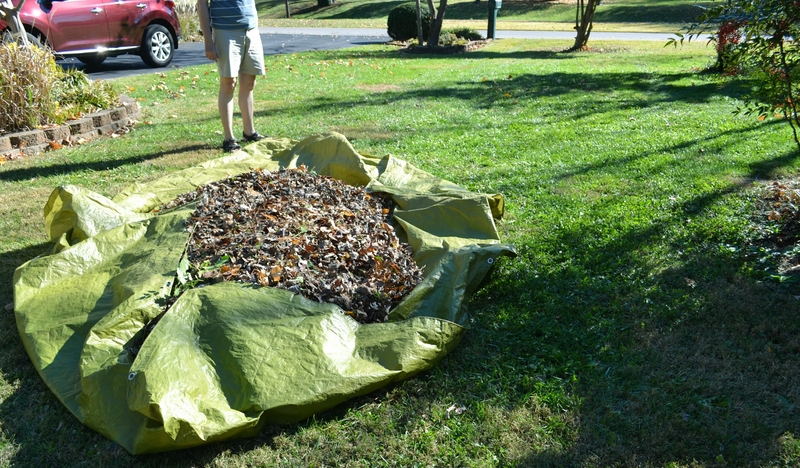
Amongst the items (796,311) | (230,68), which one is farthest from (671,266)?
(230,68)

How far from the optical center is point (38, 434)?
8.20 ft

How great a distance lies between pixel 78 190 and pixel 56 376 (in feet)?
5.30

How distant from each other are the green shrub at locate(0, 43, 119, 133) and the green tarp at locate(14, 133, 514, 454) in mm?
3209

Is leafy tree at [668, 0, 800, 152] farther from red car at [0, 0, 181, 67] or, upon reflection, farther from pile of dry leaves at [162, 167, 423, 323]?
red car at [0, 0, 181, 67]

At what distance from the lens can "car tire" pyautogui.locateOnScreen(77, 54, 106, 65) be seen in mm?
11586

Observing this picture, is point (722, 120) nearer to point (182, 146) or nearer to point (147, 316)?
point (182, 146)

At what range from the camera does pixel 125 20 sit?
1128 centimetres

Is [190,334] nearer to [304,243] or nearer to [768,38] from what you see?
[304,243]

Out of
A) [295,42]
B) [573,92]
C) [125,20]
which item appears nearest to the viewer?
[573,92]

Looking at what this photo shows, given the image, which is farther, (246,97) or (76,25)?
(76,25)

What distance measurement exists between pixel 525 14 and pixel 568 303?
85.4 feet

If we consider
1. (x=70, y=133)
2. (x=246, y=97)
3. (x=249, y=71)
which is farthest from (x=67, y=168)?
(x=249, y=71)

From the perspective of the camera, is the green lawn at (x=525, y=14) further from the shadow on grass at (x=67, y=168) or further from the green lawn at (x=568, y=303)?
the shadow on grass at (x=67, y=168)

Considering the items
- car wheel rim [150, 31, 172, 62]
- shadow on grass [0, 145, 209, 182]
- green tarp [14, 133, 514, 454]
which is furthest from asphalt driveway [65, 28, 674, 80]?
green tarp [14, 133, 514, 454]
